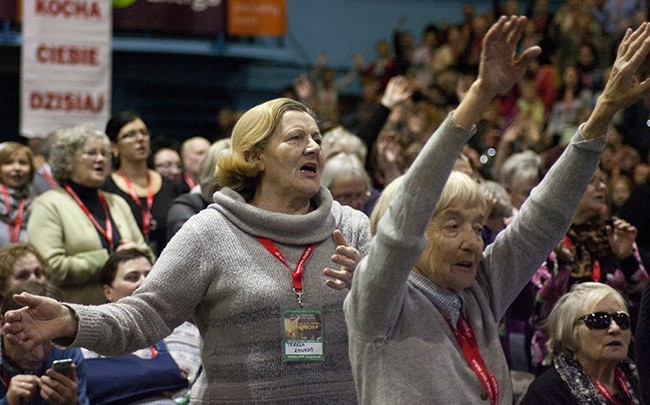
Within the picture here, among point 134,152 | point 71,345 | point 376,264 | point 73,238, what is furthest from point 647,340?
point 134,152

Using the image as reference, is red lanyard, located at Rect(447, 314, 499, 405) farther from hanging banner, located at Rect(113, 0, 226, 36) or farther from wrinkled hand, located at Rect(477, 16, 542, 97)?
hanging banner, located at Rect(113, 0, 226, 36)

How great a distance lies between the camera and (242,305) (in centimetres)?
330

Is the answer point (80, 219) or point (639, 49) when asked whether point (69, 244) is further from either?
point (639, 49)

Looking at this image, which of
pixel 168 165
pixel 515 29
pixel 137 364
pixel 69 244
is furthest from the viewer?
pixel 168 165

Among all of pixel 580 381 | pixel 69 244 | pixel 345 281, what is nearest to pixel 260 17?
pixel 69 244

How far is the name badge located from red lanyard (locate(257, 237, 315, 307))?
4 cm

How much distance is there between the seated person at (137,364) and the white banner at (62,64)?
2666mm

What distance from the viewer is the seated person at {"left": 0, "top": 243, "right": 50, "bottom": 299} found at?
5.07 metres

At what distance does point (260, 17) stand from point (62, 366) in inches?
337

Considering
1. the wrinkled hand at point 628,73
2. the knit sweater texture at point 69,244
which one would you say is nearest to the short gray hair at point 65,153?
the knit sweater texture at point 69,244

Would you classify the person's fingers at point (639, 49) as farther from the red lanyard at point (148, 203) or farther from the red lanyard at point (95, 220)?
the red lanyard at point (148, 203)

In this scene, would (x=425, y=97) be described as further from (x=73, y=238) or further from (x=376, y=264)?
(x=376, y=264)

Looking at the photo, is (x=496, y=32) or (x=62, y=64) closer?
(x=496, y=32)

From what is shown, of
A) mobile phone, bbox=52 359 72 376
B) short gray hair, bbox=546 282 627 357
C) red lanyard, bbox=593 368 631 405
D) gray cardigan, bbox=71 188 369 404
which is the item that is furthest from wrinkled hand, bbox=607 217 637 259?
mobile phone, bbox=52 359 72 376
